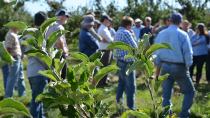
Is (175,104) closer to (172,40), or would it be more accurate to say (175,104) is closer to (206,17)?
(172,40)

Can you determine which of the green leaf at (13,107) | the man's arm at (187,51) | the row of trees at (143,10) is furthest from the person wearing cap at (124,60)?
the row of trees at (143,10)

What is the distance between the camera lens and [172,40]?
18.7ft

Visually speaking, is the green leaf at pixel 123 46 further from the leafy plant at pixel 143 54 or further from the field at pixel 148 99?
the field at pixel 148 99

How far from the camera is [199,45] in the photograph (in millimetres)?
9828

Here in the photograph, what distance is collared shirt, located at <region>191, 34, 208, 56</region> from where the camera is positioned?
9758 millimetres

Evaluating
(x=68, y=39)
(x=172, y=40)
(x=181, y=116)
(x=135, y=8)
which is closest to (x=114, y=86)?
(x=181, y=116)

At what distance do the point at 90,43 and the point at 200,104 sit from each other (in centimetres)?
215

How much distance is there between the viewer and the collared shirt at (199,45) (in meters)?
9.76

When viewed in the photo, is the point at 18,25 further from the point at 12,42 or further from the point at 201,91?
the point at 201,91

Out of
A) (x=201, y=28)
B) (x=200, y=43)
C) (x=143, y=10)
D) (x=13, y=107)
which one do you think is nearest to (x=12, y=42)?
(x=201, y=28)

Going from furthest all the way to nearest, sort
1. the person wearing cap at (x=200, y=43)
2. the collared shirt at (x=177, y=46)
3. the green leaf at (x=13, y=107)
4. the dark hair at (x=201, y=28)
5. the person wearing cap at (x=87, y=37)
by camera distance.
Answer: the person wearing cap at (x=200, y=43) < the dark hair at (x=201, y=28) < the person wearing cap at (x=87, y=37) < the collared shirt at (x=177, y=46) < the green leaf at (x=13, y=107)

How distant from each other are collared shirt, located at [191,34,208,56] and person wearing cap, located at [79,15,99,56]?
7.67 feet

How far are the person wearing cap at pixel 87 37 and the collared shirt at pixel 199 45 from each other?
2.34 metres

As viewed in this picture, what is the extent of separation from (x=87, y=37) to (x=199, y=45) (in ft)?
8.73
